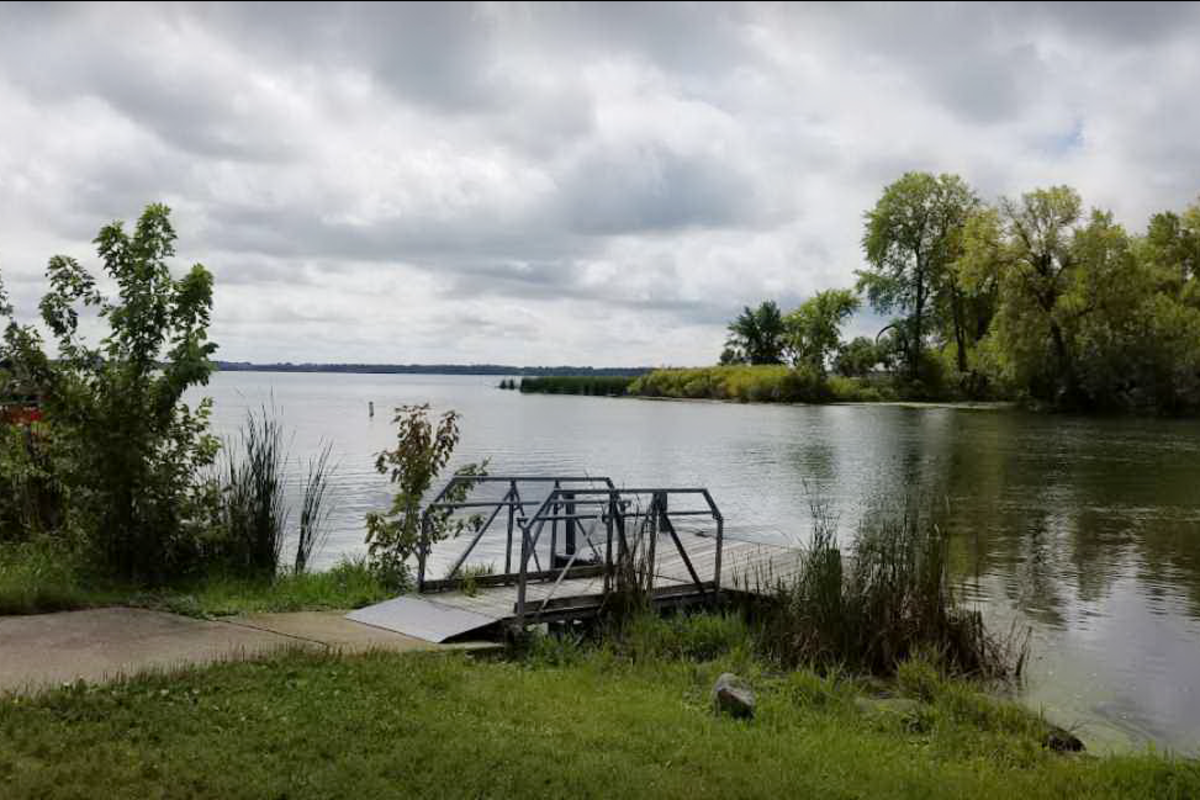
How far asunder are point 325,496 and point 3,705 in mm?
17414

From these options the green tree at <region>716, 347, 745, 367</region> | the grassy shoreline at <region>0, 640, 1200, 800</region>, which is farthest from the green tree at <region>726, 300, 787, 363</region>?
the grassy shoreline at <region>0, 640, 1200, 800</region>

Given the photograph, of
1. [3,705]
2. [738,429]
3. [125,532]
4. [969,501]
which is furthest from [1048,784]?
[738,429]

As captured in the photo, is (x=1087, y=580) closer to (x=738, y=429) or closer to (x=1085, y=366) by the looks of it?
(x=738, y=429)

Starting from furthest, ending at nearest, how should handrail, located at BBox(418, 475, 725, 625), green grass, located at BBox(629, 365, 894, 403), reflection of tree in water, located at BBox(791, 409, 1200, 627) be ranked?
green grass, located at BBox(629, 365, 894, 403) < reflection of tree in water, located at BBox(791, 409, 1200, 627) < handrail, located at BBox(418, 475, 725, 625)

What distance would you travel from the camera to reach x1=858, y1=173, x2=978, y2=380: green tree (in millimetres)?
72562

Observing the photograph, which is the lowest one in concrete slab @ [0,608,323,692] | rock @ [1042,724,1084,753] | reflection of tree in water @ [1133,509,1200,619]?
reflection of tree in water @ [1133,509,1200,619]

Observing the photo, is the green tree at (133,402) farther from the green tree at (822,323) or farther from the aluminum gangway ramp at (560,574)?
the green tree at (822,323)

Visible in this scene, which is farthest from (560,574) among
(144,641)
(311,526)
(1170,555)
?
(1170,555)

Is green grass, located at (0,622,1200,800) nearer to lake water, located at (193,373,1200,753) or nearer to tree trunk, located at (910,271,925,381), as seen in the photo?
lake water, located at (193,373,1200,753)

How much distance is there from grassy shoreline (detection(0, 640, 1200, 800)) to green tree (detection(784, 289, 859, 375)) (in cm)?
7718

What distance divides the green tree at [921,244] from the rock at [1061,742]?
221 feet

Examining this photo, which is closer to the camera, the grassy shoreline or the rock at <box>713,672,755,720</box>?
the grassy shoreline

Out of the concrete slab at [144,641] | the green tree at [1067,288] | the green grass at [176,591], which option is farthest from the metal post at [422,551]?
the green tree at [1067,288]

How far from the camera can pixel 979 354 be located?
228 feet
